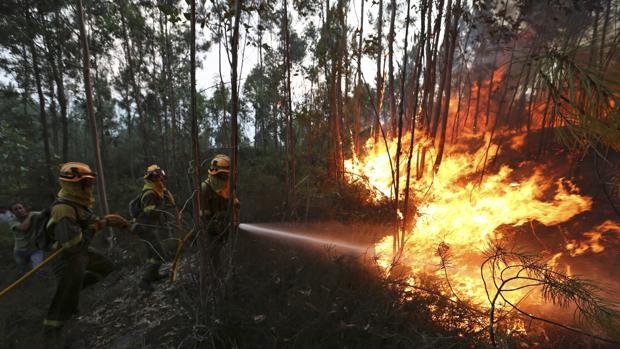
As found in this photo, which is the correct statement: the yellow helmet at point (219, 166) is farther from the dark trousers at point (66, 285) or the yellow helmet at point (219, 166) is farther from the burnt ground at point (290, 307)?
the dark trousers at point (66, 285)

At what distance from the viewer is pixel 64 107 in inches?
487

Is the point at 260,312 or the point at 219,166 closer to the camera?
the point at 260,312

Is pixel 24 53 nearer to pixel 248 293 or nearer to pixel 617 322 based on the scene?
pixel 248 293

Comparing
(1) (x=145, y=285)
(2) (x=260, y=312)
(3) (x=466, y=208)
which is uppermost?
(3) (x=466, y=208)

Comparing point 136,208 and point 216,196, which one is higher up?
point 216,196

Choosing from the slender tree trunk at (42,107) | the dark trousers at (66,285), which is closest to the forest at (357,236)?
the dark trousers at (66,285)

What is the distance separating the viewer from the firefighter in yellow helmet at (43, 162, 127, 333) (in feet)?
12.2

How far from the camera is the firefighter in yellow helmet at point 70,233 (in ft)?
12.2

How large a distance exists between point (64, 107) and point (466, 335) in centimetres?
1637

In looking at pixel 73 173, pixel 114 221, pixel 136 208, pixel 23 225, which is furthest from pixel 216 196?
pixel 23 225

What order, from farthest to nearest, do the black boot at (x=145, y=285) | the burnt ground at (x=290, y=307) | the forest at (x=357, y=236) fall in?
1. the black boot at (x=145, y=285)
2. the burnt ground at (x=290, y=307)
3. the forest at (x=357, y=236)

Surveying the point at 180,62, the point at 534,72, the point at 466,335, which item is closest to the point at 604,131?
the point at 534,72

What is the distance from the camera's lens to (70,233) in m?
3.73

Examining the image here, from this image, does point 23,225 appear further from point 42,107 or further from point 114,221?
point 42,107
